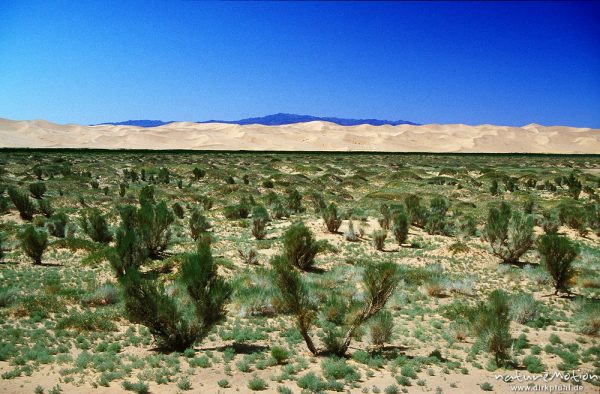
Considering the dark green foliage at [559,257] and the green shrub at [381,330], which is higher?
the dark green foliage at [559,257]

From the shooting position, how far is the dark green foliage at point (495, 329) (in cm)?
818

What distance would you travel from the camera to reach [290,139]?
118812 mm

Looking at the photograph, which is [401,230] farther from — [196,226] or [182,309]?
[182,309]

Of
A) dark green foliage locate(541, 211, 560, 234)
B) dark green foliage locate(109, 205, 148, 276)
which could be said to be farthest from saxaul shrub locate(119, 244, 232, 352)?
dark green foliage locate(541, 211, 560, 234)

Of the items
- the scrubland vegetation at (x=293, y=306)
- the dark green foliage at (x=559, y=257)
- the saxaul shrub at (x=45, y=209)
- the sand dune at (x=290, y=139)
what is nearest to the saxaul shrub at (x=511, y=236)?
the scrubland vegetation at (x=293, y=306)

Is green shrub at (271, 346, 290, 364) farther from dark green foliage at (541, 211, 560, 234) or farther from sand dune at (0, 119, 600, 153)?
sand dune at (0, 119, 600, 153)

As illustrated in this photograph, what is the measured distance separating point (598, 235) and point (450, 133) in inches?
4803

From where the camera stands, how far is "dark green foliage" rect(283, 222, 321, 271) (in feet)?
48.4

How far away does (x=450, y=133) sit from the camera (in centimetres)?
13575

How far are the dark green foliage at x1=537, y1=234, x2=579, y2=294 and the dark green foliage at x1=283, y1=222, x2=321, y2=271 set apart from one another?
6.68 meters

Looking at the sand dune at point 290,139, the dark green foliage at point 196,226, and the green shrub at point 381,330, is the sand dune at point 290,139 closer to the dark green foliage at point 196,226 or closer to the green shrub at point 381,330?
the dark green foliage at point 196,226

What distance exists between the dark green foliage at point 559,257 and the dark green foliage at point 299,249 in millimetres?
6685

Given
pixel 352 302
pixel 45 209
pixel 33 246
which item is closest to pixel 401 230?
pixel 352 302

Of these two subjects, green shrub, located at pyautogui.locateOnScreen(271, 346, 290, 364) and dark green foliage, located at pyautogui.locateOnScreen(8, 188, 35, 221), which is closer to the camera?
green shrub, located at pyautogui.locateOnScreen(271, 346, 290, 364)
